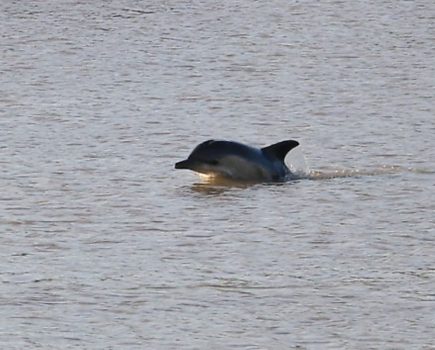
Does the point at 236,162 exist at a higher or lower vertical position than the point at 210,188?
higher

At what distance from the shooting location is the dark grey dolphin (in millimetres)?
13336

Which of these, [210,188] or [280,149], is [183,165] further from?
[280,149]

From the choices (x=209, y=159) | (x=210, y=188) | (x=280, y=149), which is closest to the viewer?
(x=210, y=188)

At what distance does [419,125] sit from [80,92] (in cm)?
339

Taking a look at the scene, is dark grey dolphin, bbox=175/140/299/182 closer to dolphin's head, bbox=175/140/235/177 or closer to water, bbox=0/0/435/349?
dolphin's head, bbox=175/140/235/177

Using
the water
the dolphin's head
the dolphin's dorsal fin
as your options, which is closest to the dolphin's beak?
the dolphin's head

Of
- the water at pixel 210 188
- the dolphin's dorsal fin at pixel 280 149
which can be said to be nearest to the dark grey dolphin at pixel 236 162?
the dolphin's dorsal fin at pixel 280 149

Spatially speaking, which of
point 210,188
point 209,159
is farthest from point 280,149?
point 210,188

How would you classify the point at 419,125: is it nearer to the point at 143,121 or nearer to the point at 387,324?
the point at 143,121

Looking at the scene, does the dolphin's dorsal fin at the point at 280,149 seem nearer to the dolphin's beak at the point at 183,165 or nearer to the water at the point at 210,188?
the water at the point at 210,188

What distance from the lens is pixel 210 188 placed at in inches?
519

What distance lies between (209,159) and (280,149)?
53cm

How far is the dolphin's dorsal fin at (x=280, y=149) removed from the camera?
13.4 m

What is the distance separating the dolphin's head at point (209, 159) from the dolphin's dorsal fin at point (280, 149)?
0.31 m
